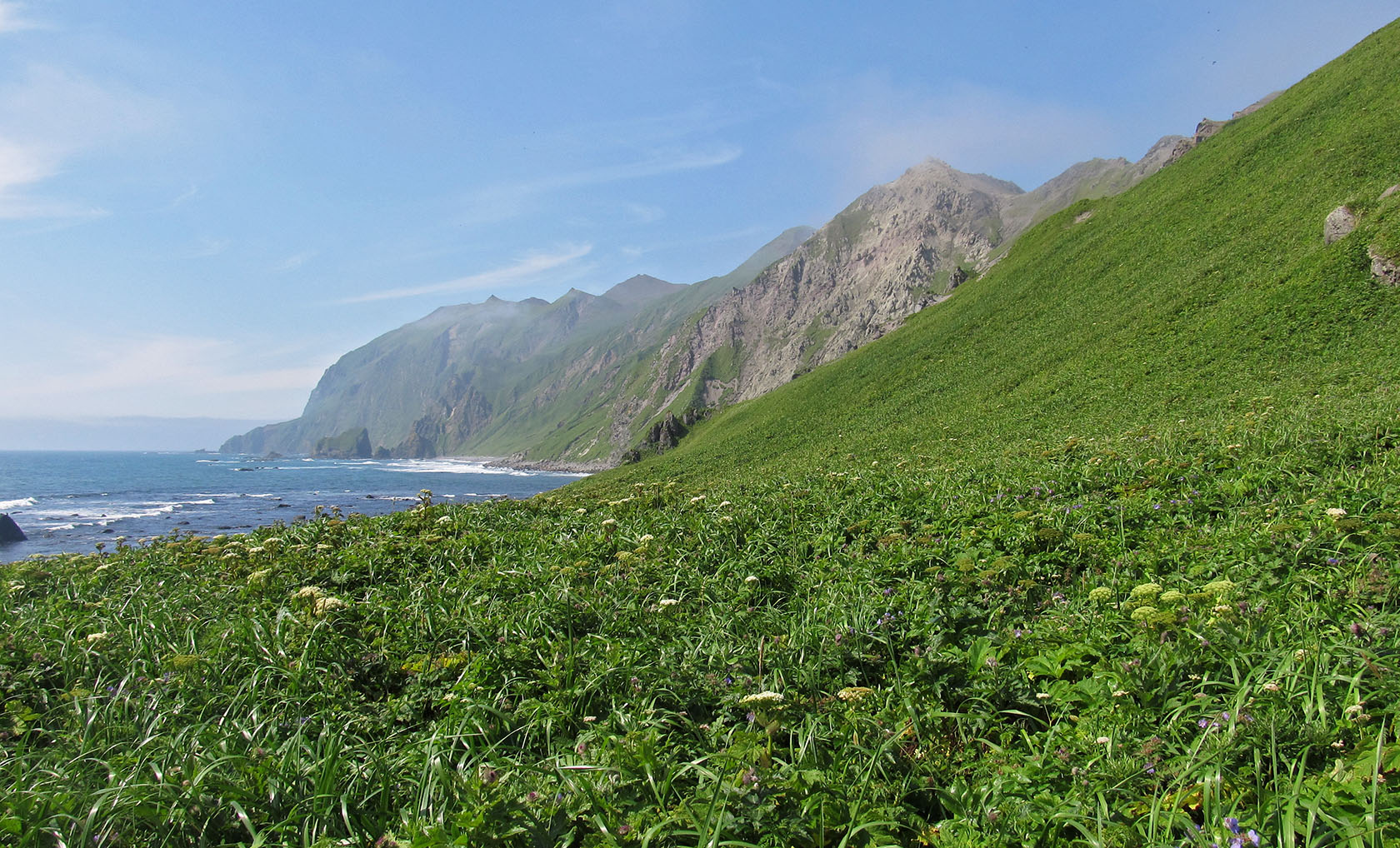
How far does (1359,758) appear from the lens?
273 centimetres

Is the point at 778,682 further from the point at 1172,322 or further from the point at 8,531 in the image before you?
the point at 8,531

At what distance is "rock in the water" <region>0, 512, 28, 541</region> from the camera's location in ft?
124

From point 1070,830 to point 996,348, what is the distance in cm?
3475

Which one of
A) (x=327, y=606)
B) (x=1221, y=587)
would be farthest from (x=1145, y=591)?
(x=327, y=606)

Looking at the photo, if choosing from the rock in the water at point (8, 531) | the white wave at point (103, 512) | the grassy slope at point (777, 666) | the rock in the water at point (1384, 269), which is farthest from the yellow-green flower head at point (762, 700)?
the white wave at point (103, 512)

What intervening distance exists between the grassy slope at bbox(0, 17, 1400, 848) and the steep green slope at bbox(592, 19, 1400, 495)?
865 cm

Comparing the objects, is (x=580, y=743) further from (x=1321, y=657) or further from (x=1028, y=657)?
(x=1321, y=657)

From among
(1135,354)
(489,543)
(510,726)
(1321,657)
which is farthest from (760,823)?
(1135,354)

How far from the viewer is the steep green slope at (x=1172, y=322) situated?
19062mm

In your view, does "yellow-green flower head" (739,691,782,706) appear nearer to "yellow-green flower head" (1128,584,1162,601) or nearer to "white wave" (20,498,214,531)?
"yellow-green flower head" (1128,584,1162,601)

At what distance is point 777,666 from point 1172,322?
28.3 metres

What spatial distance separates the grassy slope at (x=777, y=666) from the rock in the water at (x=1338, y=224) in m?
17.3

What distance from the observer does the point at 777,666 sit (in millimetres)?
4805

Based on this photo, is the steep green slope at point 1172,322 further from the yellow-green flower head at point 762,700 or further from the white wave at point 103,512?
the white wave at point 103,512
